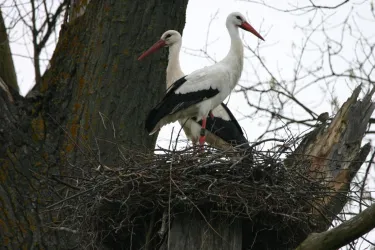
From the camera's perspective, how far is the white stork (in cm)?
730

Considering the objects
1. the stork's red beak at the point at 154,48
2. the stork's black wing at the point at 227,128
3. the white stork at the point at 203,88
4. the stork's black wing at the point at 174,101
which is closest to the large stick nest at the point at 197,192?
the stork's black wing at the point at 174,101

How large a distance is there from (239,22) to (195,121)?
97 cm

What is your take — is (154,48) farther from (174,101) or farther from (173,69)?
(173,69)

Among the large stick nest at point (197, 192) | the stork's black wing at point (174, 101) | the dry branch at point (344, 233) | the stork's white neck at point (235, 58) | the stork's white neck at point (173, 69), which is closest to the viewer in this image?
the dry branch at point (344, 233)

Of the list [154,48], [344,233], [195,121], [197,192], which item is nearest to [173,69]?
[195,121]

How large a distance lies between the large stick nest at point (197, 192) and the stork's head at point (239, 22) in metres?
2.52

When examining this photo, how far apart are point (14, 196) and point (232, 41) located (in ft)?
8.39

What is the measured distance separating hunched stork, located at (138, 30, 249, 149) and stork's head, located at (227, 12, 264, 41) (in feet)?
1.82

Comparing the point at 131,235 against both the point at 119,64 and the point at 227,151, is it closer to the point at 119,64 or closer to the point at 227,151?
the point at 227,151

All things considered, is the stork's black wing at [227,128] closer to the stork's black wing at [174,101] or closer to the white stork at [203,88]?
the white stork at [203,88]

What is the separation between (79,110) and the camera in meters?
6.62

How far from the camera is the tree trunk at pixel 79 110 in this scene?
239 inches

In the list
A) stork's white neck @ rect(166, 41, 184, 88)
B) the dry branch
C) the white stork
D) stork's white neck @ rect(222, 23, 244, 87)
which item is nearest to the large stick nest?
the dry branch

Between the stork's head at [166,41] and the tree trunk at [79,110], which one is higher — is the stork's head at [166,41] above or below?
above
